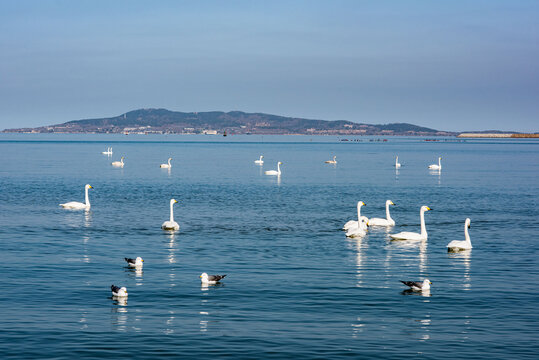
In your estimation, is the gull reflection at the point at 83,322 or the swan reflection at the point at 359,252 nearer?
the gull reflection at the point at 83,322

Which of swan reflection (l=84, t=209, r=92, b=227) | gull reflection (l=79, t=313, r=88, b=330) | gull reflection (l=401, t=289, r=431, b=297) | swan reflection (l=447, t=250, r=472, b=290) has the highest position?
swan reflection (l=84, t=209, r=92, b=227)

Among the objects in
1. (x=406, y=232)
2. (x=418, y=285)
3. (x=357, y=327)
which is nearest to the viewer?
(x=357, y=327)

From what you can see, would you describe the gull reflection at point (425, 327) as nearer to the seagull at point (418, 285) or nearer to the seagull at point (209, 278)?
the seagull at point (418, 285)

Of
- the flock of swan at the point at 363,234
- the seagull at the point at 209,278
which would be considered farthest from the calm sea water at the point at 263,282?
the seagull at the point at 209,278

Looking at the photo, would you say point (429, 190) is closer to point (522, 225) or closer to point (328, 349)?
point (522, 225)

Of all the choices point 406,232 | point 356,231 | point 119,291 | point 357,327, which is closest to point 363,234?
point 356,231

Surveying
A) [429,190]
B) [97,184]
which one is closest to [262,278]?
[429,190]

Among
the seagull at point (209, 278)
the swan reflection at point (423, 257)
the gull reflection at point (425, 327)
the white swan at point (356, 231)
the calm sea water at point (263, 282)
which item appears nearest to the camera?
the calm sea water at point (263, 282)

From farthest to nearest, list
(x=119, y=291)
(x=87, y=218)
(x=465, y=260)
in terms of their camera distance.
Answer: (x=87, y=218)
(x=465, y=260)
(x=119, y=291)

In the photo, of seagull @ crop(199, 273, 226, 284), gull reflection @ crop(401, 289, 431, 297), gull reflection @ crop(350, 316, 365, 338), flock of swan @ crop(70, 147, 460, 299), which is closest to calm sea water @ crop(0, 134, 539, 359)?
gull reflection @ crop(350, 316, 365, 338)

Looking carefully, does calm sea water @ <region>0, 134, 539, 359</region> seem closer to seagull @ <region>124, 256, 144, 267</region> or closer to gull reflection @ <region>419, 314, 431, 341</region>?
gull reflection @ <region>419, 314, 431, 341</region>

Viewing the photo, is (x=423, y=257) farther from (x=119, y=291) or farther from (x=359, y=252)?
(x=119, y=291)

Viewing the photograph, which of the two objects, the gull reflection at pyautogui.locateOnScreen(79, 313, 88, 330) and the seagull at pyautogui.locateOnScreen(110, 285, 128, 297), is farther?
the seagull at pyautogui.locateOnScreen(110, 285, 128, 297)

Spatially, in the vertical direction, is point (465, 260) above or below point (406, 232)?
below
